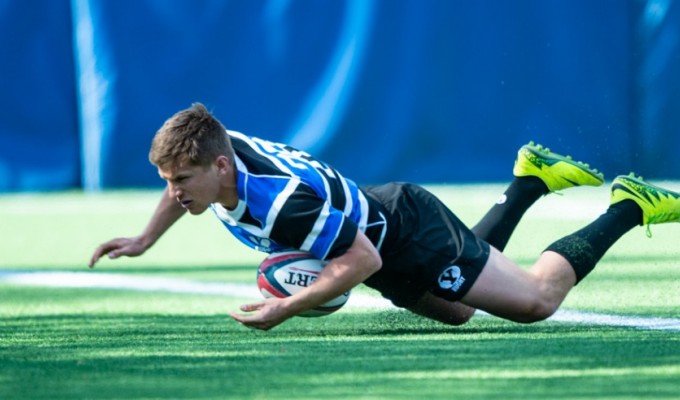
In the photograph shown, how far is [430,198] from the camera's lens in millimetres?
6008

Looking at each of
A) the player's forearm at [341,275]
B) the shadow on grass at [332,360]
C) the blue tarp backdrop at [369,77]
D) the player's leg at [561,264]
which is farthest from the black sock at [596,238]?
the blue tarp backdrop at [369,77]

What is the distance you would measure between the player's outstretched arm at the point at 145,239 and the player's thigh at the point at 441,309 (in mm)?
1046

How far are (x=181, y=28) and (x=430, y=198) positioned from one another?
7.62 meters

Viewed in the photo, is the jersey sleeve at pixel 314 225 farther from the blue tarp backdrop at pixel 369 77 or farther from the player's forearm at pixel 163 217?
the blue tarp backdrop at pixel 369 77

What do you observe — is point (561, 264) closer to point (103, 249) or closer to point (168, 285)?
point (103, 249)

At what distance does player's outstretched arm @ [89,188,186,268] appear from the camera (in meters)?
5.80

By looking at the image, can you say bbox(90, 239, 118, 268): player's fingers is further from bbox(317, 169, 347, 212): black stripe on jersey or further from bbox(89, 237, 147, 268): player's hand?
bbox(317, 169, 347, 212): black stripe on jersey

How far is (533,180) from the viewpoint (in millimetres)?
6805

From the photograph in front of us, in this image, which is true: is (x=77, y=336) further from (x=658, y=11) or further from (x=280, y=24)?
(x=658, y=11)

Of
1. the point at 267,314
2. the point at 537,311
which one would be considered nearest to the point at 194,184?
the point at 267,314

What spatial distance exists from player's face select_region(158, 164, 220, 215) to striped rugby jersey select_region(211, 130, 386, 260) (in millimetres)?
100

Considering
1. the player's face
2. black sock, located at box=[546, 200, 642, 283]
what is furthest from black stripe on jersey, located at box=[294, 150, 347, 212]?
black sock, located at box=[546, 200, 642, 283]

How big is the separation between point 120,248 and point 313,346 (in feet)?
3.63

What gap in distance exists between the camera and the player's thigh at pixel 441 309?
5.96 m
